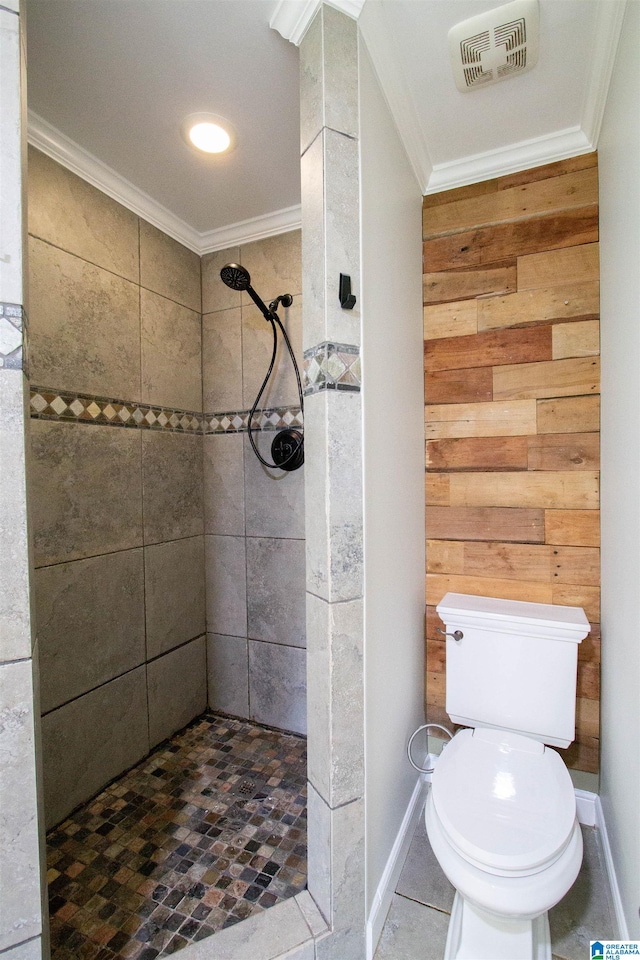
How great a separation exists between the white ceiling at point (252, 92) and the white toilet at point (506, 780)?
1.77 meters

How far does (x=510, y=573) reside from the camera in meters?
1.83

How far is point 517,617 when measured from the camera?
5.31ft

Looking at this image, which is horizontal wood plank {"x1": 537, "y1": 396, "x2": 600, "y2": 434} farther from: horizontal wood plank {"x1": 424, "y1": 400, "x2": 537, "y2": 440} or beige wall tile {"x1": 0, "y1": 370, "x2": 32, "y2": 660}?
beige wall tile {"x1": 0, "y1": 370, "x2": 32, "y2": 660}

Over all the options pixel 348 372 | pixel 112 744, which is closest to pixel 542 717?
pixel 348 372

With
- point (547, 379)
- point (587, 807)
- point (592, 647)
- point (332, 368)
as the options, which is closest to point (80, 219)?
point (332, 368)

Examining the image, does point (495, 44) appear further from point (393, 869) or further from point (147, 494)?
point (393, 869)

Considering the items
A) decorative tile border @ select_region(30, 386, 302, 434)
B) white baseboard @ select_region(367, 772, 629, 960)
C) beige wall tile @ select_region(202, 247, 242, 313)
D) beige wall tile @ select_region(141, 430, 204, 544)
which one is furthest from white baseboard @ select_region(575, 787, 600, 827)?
beige wall tile @ select_region(202, 247, 242, 313)

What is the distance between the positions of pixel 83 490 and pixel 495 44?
78.8 inches

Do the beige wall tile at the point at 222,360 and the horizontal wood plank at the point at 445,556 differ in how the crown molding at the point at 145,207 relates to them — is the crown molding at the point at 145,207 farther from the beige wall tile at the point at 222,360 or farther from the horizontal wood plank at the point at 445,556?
the horizontal wood plank at the point at 445,556

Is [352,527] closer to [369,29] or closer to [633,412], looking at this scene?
[633,412]

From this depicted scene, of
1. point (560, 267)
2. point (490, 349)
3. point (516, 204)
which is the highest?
point (516, 204)

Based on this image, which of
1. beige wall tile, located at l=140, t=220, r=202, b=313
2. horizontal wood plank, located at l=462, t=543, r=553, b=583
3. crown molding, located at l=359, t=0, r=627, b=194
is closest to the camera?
crown molding, located at l=359, t=0, r=627, b=194

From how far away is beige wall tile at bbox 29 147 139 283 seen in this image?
1.63 metres

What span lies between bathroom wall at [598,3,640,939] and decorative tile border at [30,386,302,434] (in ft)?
4.20
